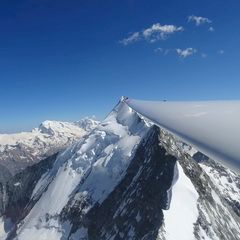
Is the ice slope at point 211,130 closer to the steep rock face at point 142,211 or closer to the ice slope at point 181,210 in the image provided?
the ice slope at point 181,210

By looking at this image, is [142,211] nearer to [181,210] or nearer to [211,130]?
[181,210]

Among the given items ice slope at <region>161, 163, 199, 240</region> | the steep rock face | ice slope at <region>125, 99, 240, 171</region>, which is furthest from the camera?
the steep rock face

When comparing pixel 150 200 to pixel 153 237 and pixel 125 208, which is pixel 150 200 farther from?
pixel 153 237

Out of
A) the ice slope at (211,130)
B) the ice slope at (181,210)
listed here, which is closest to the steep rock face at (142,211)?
the ice slope at (181,210)

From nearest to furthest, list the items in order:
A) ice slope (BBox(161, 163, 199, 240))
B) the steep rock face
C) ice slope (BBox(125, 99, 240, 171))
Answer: ice slope (BBox(125, 99, 240, 171)) → ice slope (BBox(161, 163, 199, 240)) → the steep rock face

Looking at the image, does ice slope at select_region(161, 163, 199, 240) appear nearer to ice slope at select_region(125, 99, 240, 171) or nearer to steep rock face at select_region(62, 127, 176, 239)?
steep rock face at select_region(62, 127, 176, 239)

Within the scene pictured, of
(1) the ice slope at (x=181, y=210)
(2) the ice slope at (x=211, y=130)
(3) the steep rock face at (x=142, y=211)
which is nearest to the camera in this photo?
(2) the ice slope at (x=211, y=130)

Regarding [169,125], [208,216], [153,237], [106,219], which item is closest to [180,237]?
[153,237]

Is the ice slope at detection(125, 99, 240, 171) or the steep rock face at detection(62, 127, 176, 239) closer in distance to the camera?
the ice slope at detection(125, 99, 240, 171)

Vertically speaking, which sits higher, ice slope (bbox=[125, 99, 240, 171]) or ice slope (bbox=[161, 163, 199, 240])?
ice slope (bbox=[161, 163, 199, 240])

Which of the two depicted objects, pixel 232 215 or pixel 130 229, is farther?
pixel 232 215

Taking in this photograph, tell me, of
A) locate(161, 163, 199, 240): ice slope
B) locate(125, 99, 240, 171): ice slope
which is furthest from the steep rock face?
locate(125, 99, 240, 171): ice slope
